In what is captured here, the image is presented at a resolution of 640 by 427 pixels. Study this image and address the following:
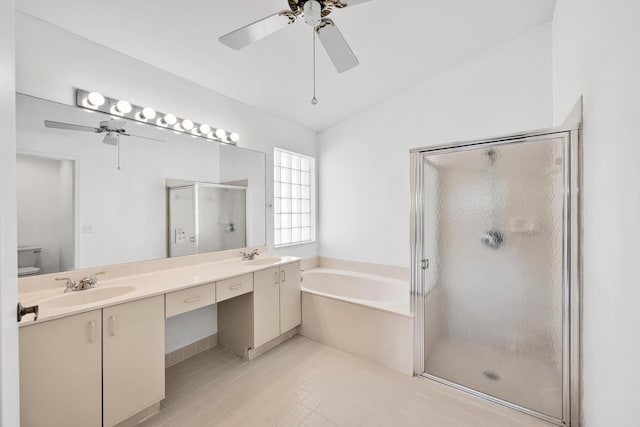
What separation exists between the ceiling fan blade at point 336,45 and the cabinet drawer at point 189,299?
1770mm

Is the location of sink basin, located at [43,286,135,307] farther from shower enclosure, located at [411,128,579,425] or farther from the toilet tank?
shower enclosure, located at [411,128,579,425]

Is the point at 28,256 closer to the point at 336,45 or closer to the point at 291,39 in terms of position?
the point at 336,45

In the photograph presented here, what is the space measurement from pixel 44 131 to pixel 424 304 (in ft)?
9.38

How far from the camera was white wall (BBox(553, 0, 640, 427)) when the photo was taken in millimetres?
878

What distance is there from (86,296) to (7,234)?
1.18 metres

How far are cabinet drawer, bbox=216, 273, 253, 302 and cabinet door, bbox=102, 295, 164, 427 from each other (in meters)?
0.41

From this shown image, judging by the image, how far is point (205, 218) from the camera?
8.32ft

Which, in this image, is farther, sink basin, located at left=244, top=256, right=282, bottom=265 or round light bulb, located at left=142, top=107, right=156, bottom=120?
sink basin, located at left=244, top=256, right=282, bottom=265

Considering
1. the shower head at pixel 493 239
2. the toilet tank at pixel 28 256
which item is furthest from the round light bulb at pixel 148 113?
the shower head at pixel 493 239

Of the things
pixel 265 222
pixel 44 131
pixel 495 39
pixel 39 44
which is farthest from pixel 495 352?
pixel 39 44

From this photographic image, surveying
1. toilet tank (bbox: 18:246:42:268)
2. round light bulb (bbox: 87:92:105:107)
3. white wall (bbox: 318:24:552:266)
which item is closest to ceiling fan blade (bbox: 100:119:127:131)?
round light bulb (bbox: 87:92:105:107)

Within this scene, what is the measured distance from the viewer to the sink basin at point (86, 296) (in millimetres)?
1534

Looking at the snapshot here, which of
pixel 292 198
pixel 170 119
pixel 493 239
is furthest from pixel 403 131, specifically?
pixel 170 119

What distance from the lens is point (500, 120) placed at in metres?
2.69
